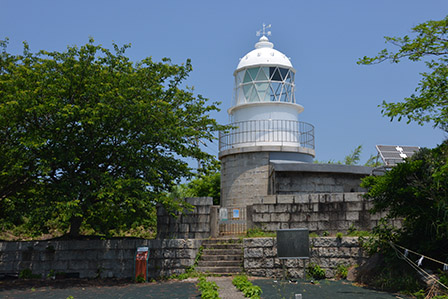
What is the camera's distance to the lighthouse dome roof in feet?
62.8

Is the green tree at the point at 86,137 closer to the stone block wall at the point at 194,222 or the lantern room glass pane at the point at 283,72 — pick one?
the stone block wall at the point at 194,222

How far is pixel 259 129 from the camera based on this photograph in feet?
59.6

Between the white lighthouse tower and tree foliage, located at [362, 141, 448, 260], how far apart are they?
6448 millimetres

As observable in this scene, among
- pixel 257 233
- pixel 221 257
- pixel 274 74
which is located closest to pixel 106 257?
pixel 221 257

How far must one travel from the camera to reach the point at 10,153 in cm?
1233

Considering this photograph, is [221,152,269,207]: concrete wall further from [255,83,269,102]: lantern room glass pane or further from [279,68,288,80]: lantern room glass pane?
[279,68,288,80]: lantern room glass pane

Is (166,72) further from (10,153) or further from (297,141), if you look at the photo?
(297,141)

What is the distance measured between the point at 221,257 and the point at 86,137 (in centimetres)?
560

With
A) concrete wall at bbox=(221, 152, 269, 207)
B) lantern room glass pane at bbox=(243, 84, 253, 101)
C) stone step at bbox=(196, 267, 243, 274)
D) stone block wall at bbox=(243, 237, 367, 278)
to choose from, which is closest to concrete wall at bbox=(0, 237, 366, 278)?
stone block wall at bbox=(243, 237, 367, 278)

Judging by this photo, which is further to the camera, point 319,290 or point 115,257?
point 115,257

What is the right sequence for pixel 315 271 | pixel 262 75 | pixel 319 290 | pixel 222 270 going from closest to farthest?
pixel 319 290
pixel 315 271
pixel 222 270
pixel 262 75

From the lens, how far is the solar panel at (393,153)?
16.9 meters

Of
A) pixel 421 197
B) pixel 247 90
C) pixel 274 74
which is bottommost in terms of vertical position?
pixel 421 197

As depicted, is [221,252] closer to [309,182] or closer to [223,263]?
[223,263]
